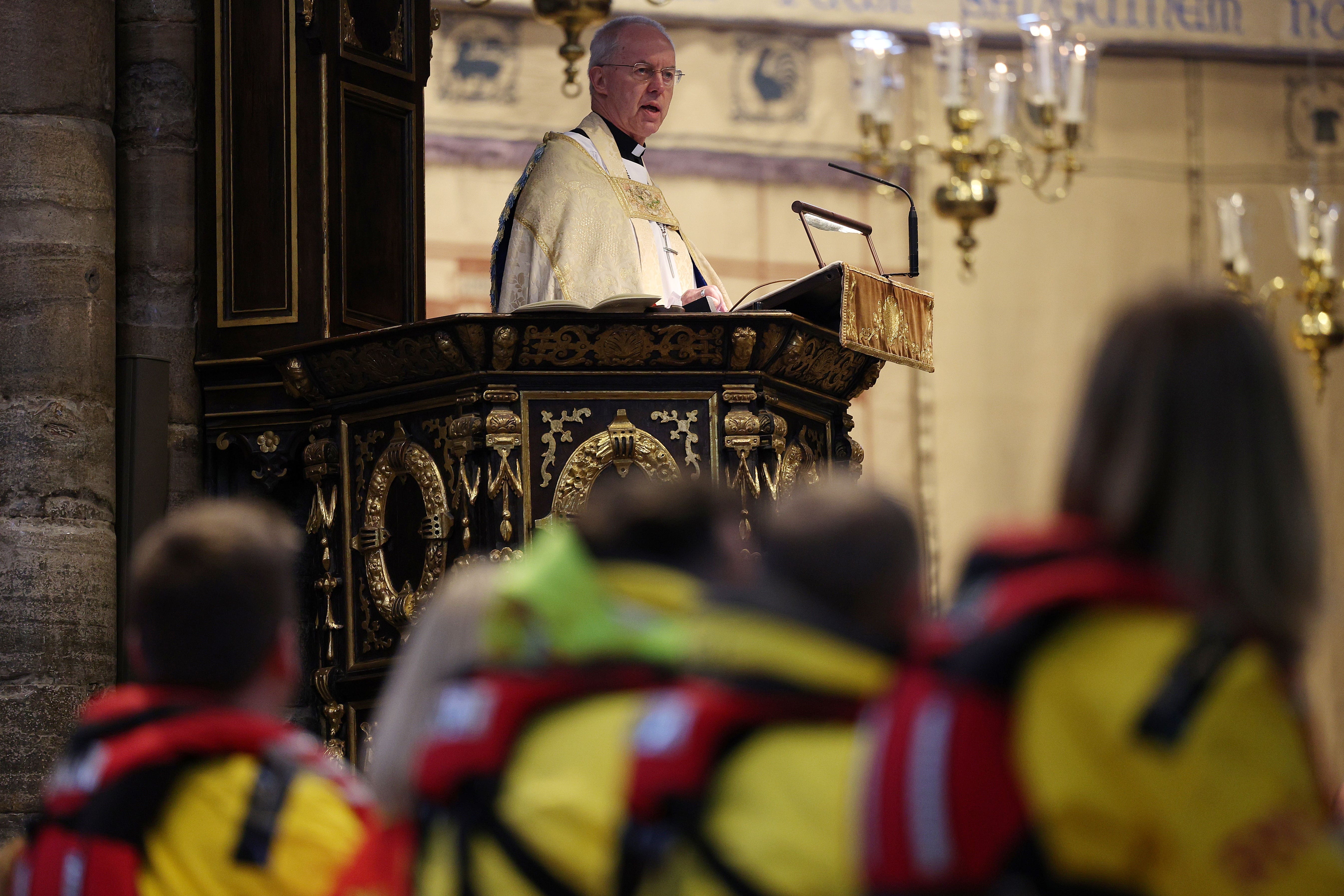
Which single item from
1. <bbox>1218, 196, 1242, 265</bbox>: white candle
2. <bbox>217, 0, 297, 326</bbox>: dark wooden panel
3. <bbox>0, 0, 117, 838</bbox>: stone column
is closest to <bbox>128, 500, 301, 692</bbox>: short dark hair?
<bbox>0, 0, 117, 838</bbox>: stone column

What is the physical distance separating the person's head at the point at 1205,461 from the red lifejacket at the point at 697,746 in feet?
1.31

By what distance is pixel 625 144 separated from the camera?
706cm

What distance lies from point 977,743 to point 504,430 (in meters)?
3.87

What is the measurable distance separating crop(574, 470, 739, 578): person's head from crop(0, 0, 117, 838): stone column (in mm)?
3692

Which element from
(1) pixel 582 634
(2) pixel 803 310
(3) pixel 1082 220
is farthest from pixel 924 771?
(3) pixel 1082 220

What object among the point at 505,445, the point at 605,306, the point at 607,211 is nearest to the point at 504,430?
the point at 505,445

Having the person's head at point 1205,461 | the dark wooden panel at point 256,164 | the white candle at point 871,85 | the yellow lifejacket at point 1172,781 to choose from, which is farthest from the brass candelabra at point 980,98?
the yellow lifejacket at point 1172,781

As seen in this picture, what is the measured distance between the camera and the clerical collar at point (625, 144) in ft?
23.0

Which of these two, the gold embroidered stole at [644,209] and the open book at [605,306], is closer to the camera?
the open book at [605,306]

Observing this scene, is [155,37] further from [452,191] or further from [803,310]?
[452,191]

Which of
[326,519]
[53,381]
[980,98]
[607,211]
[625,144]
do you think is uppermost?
[980,98]

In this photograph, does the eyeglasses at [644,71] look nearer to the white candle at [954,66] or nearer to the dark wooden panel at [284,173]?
the dark wooden panel at [284,173]

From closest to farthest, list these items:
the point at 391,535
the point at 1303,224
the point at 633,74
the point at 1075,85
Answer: the point at 391,535 → the point at 633,74 → the point at 1075,85 → the point at 1303,224

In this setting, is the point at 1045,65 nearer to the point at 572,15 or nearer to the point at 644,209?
the point at 644,209
